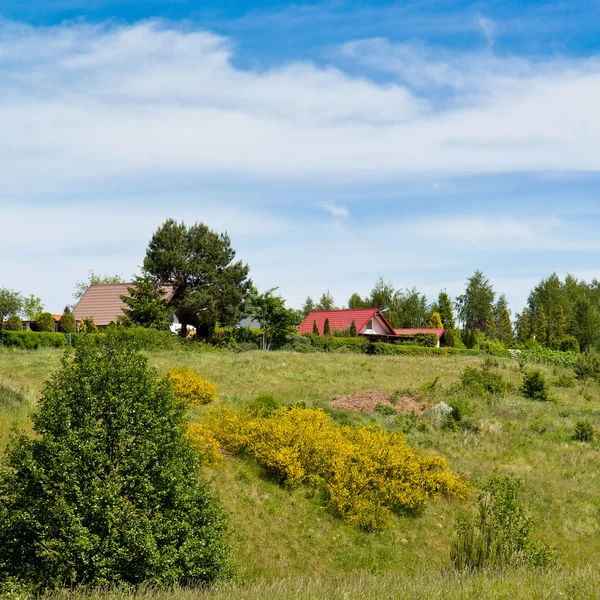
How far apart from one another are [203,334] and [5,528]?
41147 mm

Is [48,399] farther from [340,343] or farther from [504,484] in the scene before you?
[340,343]

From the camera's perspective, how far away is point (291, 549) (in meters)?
11.2

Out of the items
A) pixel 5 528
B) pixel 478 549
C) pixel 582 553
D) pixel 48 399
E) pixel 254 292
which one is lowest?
pixel 582 553

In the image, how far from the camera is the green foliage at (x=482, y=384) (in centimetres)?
2547

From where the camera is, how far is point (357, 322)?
55688 mm

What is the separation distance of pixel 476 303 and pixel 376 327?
32316 millimetres

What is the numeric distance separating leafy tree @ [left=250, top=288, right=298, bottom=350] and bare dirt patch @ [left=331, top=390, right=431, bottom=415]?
71.0 ft

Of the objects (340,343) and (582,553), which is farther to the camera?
(340,343)

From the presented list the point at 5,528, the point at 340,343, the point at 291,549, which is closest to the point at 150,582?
the point at 5,528

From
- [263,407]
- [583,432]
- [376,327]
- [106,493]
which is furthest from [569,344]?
[106,493]

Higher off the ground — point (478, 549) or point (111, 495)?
point (111, 495)

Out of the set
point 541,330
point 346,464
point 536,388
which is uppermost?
point 541,330

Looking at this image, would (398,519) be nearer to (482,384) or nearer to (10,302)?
(482,384)

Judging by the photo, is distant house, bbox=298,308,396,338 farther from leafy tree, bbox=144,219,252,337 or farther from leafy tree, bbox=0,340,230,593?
leafy tree, bbox=0,340,230,593
